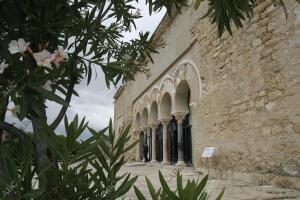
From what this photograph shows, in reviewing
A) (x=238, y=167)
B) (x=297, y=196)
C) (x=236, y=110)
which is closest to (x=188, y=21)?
(x=236, y=110)

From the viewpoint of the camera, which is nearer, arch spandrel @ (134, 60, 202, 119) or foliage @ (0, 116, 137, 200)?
foliage @ (0, 116, 137, 200)

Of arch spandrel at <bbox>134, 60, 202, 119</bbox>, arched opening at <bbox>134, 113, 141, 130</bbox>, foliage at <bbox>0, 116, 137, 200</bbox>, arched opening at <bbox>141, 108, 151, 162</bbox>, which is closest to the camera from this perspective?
foliage at <bbox>0, 116, 137, 200</bbox>

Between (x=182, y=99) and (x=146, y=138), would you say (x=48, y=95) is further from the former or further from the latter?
(x=146, y=138)

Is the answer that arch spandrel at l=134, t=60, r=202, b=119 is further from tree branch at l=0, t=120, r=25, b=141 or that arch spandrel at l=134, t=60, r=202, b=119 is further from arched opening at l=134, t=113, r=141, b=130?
tree branch at l=0, t=120, r=25, b=141

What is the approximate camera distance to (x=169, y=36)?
1122 centimetres

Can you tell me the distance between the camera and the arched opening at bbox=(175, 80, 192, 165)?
34.0ft

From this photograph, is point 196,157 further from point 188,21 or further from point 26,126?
point 26,126

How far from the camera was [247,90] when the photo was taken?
588 centimetres

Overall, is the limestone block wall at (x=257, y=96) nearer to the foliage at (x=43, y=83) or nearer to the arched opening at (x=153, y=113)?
the foliage at (x=43, y=83)

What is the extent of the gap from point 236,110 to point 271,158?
1371 millimetres

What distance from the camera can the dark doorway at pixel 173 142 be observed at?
12125 millimetres

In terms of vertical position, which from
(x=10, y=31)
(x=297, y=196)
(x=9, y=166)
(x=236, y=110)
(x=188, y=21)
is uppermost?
(x=188, y=21)

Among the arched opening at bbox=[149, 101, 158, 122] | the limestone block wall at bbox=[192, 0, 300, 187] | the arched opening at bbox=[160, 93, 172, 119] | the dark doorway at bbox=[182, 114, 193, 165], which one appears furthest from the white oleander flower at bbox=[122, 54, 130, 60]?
the arched opening at bbox=[149, 101, 158, 122]

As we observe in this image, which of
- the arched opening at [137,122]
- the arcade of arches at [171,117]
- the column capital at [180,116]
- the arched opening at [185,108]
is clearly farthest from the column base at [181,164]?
the arched opening at [137,122]
